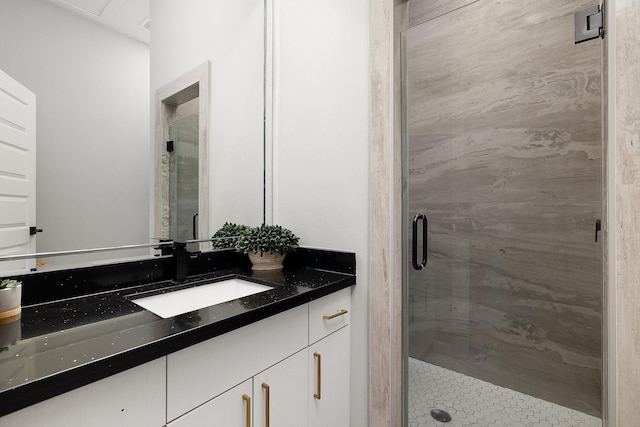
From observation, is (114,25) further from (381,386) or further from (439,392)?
(439,392)

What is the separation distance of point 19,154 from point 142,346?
27.5 inches

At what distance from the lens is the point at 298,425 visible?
3.34 feet

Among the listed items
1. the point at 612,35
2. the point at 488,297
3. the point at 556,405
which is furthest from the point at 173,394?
the point at 556,405

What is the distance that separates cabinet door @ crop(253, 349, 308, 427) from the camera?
88cm

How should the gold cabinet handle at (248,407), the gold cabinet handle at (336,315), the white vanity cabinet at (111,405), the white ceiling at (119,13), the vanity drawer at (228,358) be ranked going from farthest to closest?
the gold cabinet handle at (336,315) < the white ceiling at (119,13) < the gold cabinet handle at (248,407) < the vanity drawer at (228,358) < the white vanity cabinet at (111,405)

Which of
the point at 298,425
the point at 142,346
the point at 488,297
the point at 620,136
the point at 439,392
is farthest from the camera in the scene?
the point at 488,297

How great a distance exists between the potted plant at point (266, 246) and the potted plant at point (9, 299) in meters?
0.72

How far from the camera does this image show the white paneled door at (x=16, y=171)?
32.8 inches

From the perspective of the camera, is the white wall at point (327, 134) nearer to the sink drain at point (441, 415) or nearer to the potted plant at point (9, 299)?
the sink drain at point (441, 415)

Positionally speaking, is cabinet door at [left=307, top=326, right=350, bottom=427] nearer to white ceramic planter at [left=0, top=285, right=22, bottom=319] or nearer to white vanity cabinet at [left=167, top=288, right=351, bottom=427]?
white vanity cabinet at [left=167, top=288, right=351, bottom=427]

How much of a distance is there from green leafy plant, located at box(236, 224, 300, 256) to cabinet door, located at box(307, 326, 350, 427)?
426 mm

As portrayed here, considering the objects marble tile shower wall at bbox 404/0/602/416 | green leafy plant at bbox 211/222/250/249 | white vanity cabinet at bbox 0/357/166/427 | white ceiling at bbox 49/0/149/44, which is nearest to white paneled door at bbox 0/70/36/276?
white ceiling at bbox 49/0/149/44

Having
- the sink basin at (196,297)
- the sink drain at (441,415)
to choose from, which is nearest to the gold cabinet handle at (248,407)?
the sink basin at (196,297)

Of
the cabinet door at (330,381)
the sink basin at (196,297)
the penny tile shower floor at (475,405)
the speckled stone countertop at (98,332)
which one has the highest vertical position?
the speckled stone countertop at (98,332)
